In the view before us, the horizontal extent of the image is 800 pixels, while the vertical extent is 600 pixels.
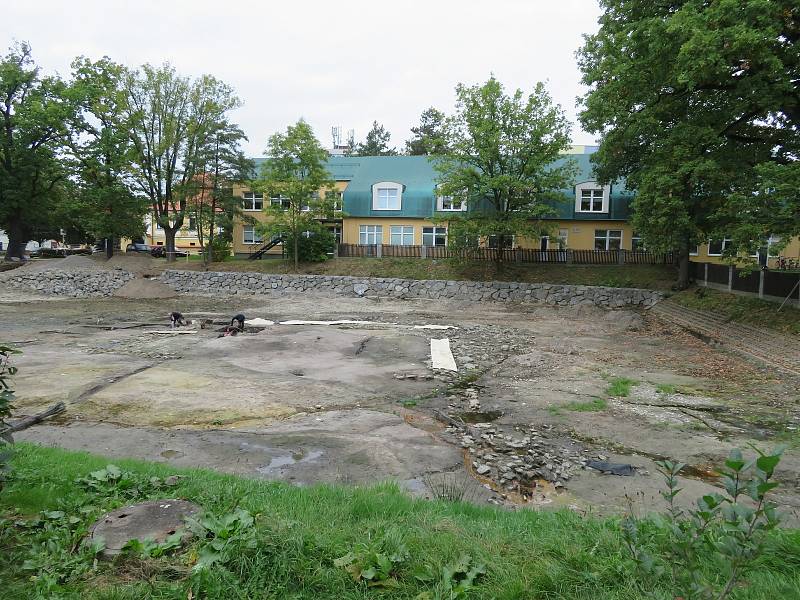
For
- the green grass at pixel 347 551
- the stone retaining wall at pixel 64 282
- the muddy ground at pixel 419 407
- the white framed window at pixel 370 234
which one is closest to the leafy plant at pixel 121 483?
the green grass at pixel 347 551

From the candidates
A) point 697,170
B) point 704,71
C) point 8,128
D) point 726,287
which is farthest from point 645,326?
point 8,128

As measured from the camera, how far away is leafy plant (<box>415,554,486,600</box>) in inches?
113

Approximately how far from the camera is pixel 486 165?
32062 mm

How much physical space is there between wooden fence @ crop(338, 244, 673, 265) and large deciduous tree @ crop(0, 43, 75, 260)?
24.7m

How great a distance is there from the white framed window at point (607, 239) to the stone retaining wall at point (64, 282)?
117 ft

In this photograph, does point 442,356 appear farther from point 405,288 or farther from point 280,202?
point 280,202

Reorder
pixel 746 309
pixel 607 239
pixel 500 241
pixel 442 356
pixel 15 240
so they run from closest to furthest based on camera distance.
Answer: pixel 442 356
pixel 746 309
pixel 500 241
pixel 607 239
pixel 15 240

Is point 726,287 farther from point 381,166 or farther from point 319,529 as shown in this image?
point 381,166

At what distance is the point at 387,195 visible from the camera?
42938 millimetres

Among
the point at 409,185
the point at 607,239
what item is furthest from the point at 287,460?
the point at 607,239

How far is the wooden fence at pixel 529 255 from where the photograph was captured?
35.7m

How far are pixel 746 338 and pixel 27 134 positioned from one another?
47226 millimetres

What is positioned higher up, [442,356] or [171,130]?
[171,130]

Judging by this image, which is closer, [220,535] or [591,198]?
[220,535]
